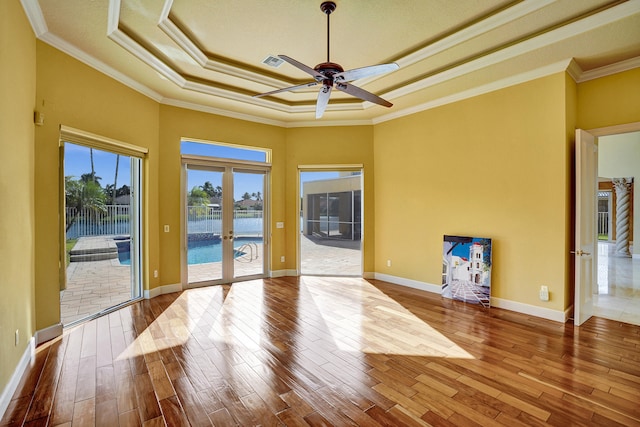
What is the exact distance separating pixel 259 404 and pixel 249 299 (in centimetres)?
264

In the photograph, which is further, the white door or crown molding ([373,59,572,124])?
crown molding ([373,59,572,124])

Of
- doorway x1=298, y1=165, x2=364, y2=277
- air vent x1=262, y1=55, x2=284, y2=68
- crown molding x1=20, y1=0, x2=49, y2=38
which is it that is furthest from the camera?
doorway x1=298, y1=165, x2=364, y2=277

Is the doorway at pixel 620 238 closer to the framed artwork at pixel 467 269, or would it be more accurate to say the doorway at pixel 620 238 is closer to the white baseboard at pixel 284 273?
the framed artwork at pixel 467 269

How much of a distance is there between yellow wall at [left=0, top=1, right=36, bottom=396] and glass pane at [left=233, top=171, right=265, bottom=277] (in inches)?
123

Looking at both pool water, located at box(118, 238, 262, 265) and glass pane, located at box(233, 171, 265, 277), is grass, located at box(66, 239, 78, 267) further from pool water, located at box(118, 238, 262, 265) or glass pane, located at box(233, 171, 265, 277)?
glass pane, located at box(233, 171, 265, 277)

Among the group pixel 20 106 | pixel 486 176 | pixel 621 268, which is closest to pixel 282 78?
pixel 20 106

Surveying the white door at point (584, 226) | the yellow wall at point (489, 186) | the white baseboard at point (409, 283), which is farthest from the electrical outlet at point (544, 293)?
the white baseboard at point (409, 283)

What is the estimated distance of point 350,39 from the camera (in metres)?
3.63

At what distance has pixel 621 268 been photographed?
7.19 m

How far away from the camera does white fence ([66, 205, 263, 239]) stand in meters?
3.81

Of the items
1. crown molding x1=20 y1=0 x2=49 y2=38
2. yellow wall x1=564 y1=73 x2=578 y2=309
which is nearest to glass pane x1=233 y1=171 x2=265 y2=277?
crown molding x1=20 y1=0 x2=49 y2=38

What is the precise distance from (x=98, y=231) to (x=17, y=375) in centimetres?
201

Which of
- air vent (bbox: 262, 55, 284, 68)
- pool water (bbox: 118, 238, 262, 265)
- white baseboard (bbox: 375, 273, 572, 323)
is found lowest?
white baseboard (bbox: 375, 273, 572, 323)

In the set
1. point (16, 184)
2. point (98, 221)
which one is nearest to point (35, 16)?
point (16, 184)
